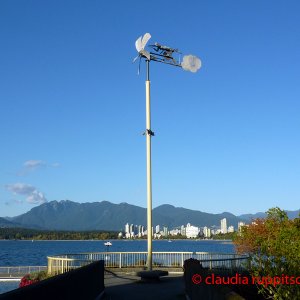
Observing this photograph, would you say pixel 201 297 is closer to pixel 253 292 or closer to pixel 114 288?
pixel 253 292

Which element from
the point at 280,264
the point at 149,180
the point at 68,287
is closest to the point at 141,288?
the point at 149,180

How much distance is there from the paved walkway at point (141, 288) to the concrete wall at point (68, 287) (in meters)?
1.02

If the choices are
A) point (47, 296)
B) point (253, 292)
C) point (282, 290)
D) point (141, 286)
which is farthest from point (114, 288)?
point (282, 290)

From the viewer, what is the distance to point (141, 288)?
765 inches

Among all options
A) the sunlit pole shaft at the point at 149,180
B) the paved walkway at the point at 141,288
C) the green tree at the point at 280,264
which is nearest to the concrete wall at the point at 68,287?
the paved walkway at the point at 141,288

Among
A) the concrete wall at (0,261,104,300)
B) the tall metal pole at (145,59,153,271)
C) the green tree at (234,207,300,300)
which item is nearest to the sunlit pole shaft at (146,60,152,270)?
the tall metal pole at (145,59,153,271)

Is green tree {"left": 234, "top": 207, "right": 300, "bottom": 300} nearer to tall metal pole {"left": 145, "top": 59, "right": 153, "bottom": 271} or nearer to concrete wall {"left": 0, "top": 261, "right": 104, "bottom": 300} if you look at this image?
concrete wall {"left": 0, "top": 261, "right": 104, "bottom": 300}

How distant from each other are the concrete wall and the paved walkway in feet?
3.34

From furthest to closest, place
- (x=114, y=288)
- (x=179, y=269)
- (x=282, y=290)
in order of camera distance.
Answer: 1. (x=179, y=269)
2. (x=114, y=288)
3. (x=282, y=290)

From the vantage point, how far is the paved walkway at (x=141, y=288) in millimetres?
17095

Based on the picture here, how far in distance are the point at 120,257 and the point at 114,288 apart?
8.69 meters

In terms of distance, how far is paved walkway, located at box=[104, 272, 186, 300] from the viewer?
17.1 meters

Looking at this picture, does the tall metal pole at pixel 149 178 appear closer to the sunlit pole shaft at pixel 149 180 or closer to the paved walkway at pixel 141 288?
the sunlit pole shaft at pixel 149 180

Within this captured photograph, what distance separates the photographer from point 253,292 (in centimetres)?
1441
